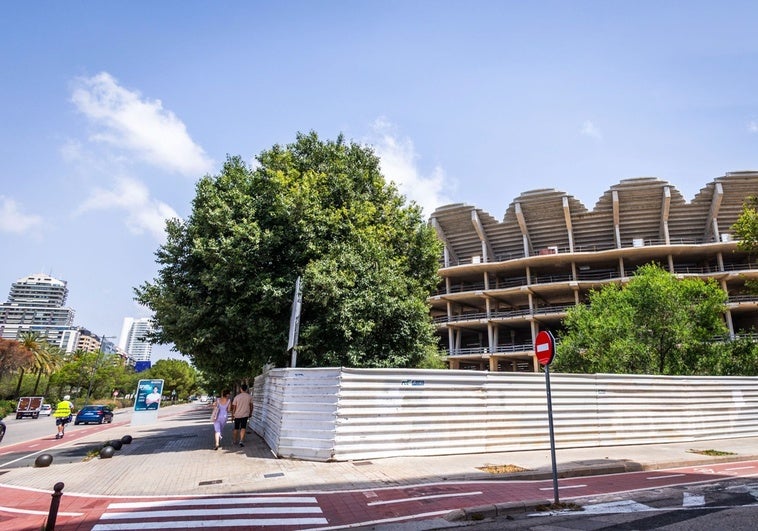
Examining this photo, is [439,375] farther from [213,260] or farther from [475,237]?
[475,237]

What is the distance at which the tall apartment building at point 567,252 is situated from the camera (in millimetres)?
45812

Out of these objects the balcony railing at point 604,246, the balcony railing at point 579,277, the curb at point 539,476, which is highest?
the balcony railing at point 604,246

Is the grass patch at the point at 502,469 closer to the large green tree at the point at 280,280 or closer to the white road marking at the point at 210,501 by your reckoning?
the white road marking at the point at 210,501

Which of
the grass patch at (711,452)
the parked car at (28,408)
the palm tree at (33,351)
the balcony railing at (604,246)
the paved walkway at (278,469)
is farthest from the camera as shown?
the palm tree at (33,351)

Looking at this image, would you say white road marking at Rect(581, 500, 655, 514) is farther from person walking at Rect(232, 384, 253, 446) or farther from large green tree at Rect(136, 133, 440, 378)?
person walking at Rect(232, 384, 253, 446)

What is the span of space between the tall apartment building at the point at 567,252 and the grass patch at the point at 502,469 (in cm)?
4064

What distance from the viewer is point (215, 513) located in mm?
6691

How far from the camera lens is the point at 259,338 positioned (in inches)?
594

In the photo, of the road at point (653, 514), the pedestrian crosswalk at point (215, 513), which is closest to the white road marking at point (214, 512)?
the pedestrian crosswalk at point (215, 513)

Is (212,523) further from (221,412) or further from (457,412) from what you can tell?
(221,412)

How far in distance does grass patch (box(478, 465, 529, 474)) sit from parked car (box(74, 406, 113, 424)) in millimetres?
34181

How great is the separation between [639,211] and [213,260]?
48.2 metres

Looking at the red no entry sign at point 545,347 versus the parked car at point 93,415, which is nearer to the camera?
the red no entry sign at point 545,347

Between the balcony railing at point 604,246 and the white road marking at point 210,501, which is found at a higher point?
the balcony railing at point 604,246
